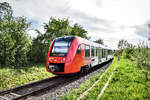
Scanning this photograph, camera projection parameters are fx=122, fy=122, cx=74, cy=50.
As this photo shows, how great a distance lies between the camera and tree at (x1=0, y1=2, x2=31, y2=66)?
11.1 metres

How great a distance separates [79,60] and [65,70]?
58.3 inches

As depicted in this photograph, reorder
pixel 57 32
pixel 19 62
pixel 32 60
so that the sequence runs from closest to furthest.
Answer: pixel 19 62
pixel 32 60
pixel 57 32

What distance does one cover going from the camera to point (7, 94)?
587cm

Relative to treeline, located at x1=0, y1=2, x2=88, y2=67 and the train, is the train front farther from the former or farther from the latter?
treeline, located at x1=0, y1=2, x2=88, y2=67

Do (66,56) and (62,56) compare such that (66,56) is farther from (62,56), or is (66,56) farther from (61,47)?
(61,47)

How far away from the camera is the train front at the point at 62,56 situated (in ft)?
26.5

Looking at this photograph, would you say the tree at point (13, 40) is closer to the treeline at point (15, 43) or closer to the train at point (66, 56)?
the treeline at point (15, 43)

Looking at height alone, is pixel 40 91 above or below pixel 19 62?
below

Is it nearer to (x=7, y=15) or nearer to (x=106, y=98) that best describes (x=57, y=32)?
(x=7, y=15)

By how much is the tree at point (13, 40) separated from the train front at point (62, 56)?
496 centimetres

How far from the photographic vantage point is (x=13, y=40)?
38.2 feet

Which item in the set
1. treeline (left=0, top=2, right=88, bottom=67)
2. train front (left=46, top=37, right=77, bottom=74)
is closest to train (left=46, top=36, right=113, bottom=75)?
train front (left=46, top=37, right=77, bottom=74)

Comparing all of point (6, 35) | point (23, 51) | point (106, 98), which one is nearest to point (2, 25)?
point (6, 35)

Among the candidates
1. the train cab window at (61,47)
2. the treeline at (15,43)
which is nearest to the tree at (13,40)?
the treeline at (15,43)
